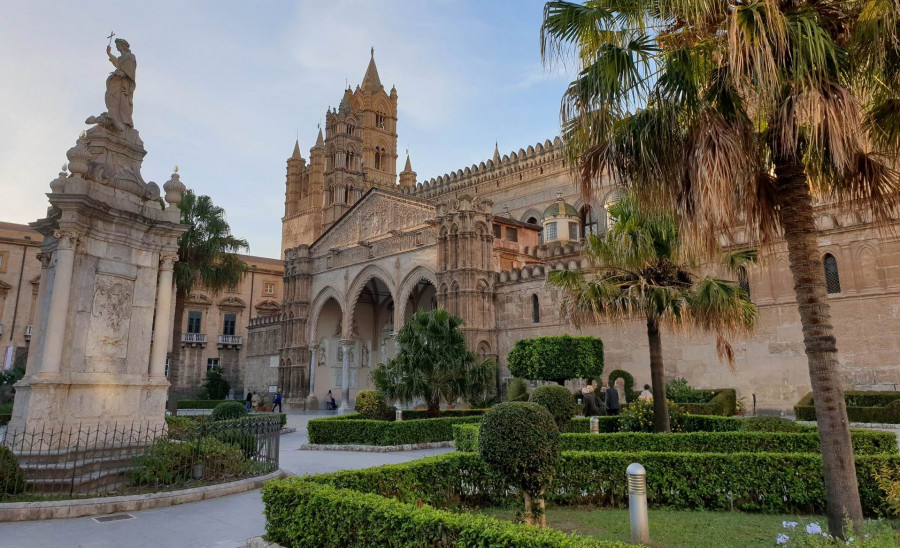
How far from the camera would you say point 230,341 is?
49.9 meters

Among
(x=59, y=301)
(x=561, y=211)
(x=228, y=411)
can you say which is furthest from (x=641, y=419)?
(x=561, y=211)

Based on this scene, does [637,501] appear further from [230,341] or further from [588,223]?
[230,341]

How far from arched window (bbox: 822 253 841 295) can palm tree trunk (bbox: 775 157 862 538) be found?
17.2 meters

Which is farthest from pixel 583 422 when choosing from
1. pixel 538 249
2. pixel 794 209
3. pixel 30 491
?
pixel 538 249

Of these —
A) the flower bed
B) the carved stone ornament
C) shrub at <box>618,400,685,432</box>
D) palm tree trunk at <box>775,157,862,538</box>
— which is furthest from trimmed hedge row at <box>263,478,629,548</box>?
shrub at <box>618,400,685,432</box>

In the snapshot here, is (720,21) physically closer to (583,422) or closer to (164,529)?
(164,529)

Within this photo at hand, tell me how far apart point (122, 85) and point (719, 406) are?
19.0m

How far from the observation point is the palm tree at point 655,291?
39.6ft

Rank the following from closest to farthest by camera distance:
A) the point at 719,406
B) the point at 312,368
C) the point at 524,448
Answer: the point at 524,448
the point at 719,406
the point at 312,368

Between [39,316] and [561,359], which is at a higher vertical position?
[39,316]

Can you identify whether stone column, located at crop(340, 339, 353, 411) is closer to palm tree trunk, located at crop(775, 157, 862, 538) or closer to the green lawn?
the green lawn

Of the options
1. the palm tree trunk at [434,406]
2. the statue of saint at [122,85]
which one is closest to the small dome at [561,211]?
the palm tree trunk at [434,406]

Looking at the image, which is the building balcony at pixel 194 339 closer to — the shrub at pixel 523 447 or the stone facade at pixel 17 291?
the stone facade at pixel 17 291

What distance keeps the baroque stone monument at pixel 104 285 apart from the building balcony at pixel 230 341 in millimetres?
41498
